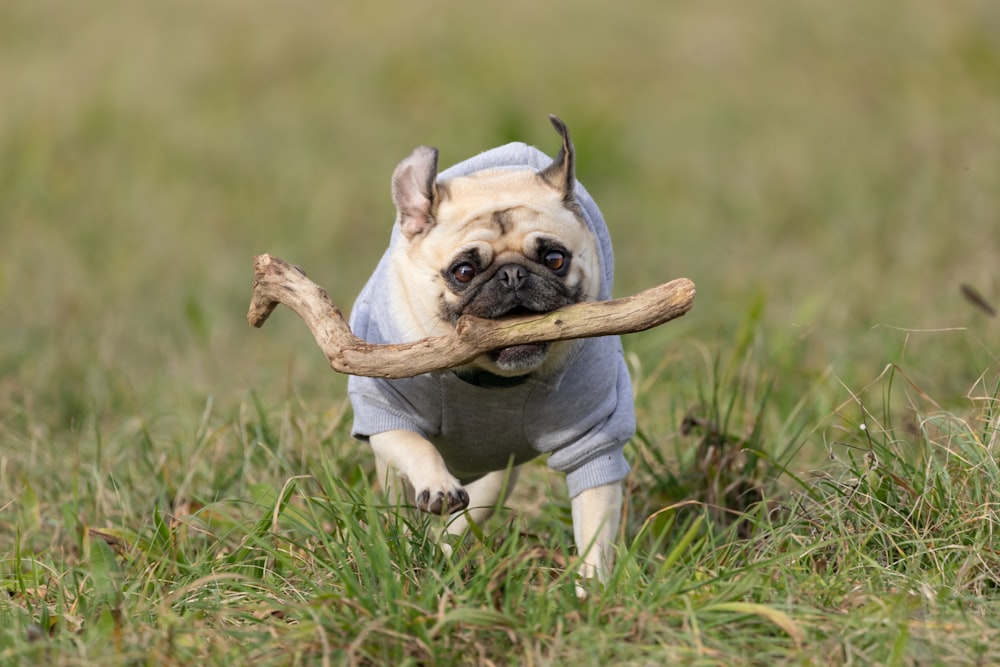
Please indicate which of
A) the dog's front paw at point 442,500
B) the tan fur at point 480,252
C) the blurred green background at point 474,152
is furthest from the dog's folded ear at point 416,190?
the blurred green background at point 474,152

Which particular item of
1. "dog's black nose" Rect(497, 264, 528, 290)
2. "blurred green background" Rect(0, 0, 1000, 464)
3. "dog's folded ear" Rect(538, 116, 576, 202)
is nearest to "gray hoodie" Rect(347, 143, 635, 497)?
"dog's folded ear" Rect(538, 116, 576, 202)

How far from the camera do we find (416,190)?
396 cm

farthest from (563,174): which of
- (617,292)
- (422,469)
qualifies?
(617,292)

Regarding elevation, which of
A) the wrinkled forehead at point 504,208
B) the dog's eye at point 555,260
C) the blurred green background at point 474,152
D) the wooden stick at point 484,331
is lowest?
the blurred green background at point 474,152

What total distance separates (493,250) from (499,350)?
30 centimetres

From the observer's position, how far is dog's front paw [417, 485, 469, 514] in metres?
3.60

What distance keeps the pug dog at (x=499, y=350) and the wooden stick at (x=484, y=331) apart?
0.39ft

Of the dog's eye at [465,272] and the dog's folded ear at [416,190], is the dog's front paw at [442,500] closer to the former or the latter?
the dog's eye at [465,272]

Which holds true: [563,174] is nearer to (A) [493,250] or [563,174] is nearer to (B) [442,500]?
(A) [493,250]

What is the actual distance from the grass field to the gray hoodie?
0.87 ft

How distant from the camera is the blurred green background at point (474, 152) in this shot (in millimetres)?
6363

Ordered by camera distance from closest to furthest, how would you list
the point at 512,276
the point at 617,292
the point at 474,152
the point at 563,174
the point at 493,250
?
the point at 512,276
the point at 493,250
the point at 563,174
the point at 617,292
the point at 474,152

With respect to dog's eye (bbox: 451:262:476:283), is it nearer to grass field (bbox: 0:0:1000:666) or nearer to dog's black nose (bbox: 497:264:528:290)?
dog's black nose (bbox: 497:264:528:290)

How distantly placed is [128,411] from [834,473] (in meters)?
3.40
